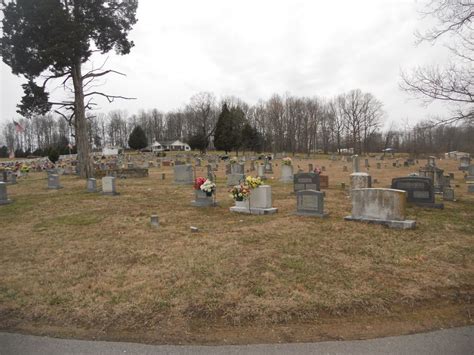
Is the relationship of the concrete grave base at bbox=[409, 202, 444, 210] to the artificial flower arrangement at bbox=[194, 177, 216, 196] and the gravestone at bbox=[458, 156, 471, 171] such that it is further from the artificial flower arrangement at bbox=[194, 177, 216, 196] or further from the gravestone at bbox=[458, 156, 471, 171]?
the gravestone at bbox=[458, 156, 471, 171]

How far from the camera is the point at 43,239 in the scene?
8.65 m

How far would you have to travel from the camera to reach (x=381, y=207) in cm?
910

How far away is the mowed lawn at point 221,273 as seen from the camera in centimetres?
458

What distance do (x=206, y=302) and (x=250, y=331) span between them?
0.89m

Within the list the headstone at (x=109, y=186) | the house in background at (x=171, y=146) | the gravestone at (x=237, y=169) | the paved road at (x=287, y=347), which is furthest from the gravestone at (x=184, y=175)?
the house in background at (x=171, y=146)

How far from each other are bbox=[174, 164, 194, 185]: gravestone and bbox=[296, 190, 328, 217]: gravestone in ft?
35.0

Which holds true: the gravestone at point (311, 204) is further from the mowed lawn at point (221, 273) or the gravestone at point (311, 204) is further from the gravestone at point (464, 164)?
the gravestone at point (464, 164)

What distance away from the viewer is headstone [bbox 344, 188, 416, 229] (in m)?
8.80

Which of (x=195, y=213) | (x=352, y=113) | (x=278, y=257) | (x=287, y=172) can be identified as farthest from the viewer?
(x=352, y=113)

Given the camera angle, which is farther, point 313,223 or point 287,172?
point 287,172

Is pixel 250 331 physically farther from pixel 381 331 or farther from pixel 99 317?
pixel 99 317

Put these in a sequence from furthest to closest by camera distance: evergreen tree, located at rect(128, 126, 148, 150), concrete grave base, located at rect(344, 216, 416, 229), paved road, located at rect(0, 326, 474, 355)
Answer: evergreen tree, located at rect(128, 126, 148, 150) < concrete grave base, located at rect(344, 216, 416, 229) < paved road, located at rect(0, 326, 474, 355)

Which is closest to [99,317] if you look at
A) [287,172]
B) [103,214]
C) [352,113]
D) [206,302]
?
[206,302]

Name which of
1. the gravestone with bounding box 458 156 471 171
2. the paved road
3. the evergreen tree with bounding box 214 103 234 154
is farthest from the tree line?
the paved road
